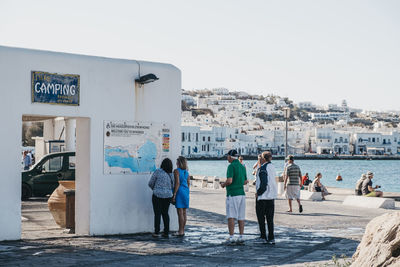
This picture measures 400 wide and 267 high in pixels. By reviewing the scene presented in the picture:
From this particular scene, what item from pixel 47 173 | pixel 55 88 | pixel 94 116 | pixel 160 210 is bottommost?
pixel 160 210

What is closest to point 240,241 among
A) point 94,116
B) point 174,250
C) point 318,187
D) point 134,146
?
point 174,250

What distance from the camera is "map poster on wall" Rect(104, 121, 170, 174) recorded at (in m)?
13.4

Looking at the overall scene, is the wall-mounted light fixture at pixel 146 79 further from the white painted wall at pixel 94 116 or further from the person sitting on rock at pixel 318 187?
the person sitting on rock at pixel 318 187

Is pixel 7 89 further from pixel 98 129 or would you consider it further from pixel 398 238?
pixel 398 238

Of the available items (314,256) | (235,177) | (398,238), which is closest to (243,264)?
(314,256)

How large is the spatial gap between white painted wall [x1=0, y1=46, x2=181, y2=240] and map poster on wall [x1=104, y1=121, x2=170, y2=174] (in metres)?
0.15

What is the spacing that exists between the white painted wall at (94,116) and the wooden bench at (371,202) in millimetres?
9420

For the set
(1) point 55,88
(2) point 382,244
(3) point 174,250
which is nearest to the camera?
(2) point 382,244

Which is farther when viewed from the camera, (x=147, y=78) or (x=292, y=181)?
(x=292, y=181)

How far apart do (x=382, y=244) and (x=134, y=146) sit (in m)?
7.54

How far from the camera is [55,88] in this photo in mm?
12633

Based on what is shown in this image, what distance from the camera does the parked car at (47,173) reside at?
21.1 meters

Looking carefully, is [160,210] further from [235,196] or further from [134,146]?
[235,196]

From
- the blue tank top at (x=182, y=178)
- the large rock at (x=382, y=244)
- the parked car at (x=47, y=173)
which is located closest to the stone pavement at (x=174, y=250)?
the blue tank top at (x=182, y=178)
